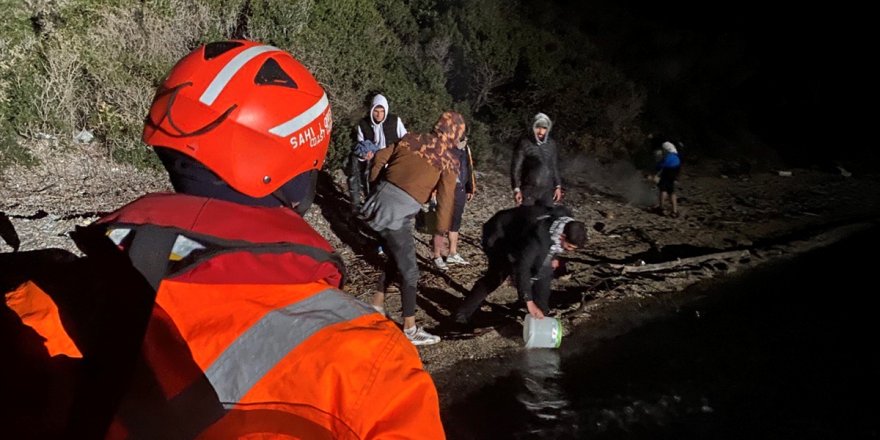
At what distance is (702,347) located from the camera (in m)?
6.61

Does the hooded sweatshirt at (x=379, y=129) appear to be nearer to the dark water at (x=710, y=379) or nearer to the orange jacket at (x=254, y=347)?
the dark water at (x=710, y=379)

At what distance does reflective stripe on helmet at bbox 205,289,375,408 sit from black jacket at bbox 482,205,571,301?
4451 mm

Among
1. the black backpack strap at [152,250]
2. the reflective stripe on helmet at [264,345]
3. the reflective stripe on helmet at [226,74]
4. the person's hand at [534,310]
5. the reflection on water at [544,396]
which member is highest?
the reflective stripe on helmet at [226,74]

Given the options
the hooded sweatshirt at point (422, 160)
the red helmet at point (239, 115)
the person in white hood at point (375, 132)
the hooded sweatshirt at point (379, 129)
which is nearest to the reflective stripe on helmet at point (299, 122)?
the red helmet at point (239, 115)

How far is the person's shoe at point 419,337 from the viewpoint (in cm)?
591

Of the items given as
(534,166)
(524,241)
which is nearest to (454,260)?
(534,166)

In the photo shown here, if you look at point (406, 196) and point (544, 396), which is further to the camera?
point (406, 196)

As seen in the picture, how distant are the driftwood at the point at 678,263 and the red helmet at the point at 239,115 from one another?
7052mm

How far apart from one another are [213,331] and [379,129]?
257 inches

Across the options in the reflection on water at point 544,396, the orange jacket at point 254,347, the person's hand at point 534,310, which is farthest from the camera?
the person's hand at point 534,310

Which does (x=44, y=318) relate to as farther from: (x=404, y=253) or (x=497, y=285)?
(x=497, y=285)

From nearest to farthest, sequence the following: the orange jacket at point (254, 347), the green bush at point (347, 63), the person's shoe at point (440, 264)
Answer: the orange jacket at point (254, 347), the person's shoe at point (440, 264), the green bush at point (347, 63)

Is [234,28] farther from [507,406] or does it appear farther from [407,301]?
[507,406]

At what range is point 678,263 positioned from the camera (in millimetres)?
8523
